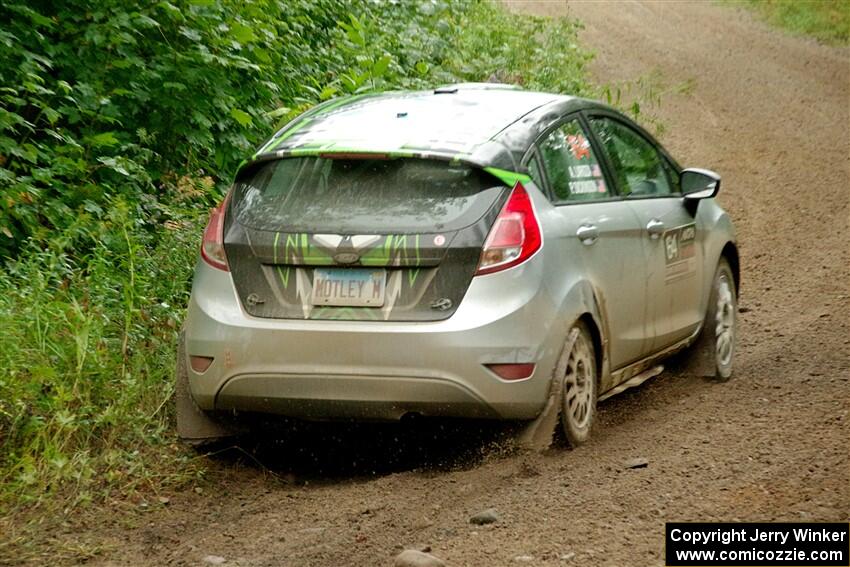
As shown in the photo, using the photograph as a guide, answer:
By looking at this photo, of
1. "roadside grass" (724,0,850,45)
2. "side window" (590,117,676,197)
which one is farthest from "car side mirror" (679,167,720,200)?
"roadside grass" (724,0,850,45)

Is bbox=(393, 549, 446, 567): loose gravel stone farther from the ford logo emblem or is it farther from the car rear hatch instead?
the ford logo emblem

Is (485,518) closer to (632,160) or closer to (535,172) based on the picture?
(535,172)

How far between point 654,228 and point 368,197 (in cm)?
188

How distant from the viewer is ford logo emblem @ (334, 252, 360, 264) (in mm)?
5641

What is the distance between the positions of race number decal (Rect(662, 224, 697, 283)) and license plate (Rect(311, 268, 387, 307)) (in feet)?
6.96

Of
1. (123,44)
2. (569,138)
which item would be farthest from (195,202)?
(569,138)

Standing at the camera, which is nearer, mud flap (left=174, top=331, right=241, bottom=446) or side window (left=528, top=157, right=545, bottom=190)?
side window (left=528, top=157, right=545, bottom=190)

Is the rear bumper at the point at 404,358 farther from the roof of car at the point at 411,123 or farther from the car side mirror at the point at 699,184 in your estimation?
the car side mirror at the point at 699,184

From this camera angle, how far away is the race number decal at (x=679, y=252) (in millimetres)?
7199

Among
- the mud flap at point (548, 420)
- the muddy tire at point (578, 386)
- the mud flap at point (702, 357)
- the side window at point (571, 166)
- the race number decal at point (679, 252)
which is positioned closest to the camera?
the mud flap at point (548, 420)

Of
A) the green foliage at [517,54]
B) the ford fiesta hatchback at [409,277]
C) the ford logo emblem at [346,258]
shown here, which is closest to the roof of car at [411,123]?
the ford fiesta hatchback at [409,277]

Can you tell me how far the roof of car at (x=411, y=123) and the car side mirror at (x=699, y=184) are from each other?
1078 millimetres

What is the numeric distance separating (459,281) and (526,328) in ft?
1.14
